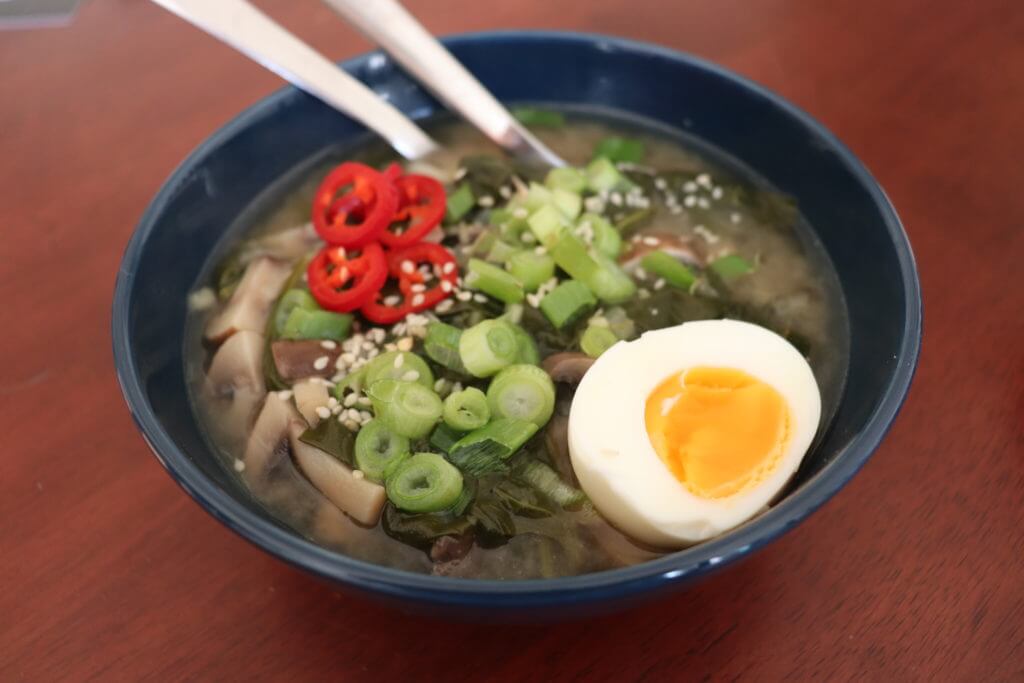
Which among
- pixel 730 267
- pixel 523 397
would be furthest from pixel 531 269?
pixel 730 267

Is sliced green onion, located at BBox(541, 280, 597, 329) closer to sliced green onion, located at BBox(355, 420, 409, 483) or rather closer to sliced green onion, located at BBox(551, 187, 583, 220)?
sliced green onion, located at BBox(551, 187, 583, 220)

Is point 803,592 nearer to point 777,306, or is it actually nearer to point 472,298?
point 777,306

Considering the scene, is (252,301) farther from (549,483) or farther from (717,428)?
(717,428)

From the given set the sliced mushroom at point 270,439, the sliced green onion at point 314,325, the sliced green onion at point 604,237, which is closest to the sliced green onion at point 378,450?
the sliced mushroom at point 270,439

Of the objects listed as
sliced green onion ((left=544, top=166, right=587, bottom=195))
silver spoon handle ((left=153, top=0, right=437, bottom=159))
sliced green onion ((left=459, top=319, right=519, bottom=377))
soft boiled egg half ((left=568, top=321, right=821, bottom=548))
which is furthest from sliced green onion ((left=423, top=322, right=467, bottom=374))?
silver spoon handle ((left=153, top=0, right=437, bottom=159))

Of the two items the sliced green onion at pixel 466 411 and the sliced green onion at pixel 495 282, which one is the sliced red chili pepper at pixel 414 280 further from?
the sliced green onion at pixel 466 411
